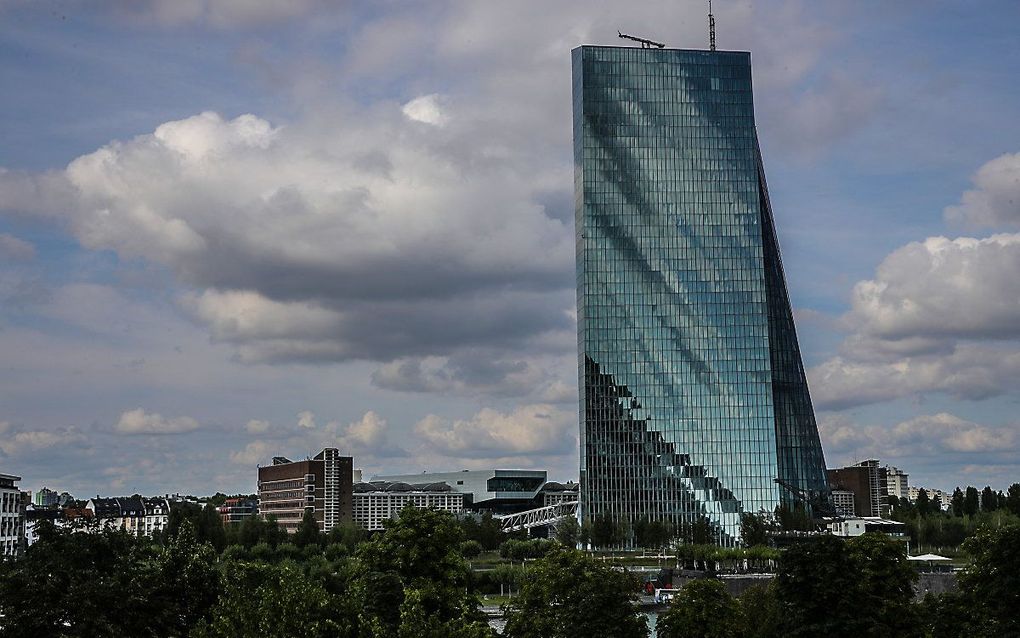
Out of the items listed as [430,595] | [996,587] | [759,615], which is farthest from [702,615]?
[996,587]

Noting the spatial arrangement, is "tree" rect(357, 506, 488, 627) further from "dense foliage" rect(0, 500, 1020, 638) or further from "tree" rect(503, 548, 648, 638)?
"tree" rect(503, 548, 648, 638)

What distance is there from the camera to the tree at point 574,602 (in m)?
68.0

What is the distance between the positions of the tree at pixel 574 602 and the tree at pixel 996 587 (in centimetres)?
1835

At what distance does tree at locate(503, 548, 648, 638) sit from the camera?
2677 inches

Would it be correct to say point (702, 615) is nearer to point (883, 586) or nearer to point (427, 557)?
point (883, 586)

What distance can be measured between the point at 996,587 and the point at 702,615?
16331mm

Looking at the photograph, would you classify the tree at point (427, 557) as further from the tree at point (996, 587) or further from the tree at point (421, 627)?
the tree at point (996, 587)

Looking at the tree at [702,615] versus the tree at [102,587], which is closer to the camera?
the tree at [102,587]

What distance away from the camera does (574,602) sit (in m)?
70.5

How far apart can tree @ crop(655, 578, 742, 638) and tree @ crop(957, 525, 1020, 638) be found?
1329cm

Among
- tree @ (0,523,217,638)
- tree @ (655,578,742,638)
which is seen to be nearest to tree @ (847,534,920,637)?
tree @ (655,578,742,638)

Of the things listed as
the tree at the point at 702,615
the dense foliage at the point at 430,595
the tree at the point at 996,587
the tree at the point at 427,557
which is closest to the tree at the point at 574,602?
the dense foliage at the point at 430,595

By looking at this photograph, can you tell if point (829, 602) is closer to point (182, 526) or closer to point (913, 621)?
point (913, 621)

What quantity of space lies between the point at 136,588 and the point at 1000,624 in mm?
45614
